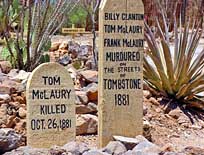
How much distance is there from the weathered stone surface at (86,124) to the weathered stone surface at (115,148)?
0.89 m

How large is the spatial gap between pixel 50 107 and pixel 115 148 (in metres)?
0.71

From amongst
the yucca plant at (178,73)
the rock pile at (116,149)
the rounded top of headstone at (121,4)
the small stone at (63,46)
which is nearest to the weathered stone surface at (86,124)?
the rock pile at (116,149)

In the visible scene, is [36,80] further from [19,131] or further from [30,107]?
[19,131]

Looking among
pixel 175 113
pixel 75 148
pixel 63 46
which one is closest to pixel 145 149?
pixel 75 148

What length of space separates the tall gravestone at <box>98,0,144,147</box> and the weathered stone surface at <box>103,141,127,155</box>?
1.31 feet

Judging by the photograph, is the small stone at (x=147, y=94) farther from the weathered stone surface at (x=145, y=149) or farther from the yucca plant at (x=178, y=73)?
the weathered stone surface at (x=145, y=149)

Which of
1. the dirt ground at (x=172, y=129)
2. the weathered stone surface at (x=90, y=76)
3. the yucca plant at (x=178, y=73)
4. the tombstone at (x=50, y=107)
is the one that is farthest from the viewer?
the yucca plant at (x=178, y=73)

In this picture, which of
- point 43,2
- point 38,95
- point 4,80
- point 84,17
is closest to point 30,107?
point 38,95

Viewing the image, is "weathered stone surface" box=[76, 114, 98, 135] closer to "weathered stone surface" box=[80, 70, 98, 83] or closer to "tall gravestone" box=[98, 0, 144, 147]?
"tall gravestone" box=[98, 0, 144, 147]

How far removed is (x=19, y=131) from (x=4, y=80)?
131 cm

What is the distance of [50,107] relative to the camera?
18.5ft

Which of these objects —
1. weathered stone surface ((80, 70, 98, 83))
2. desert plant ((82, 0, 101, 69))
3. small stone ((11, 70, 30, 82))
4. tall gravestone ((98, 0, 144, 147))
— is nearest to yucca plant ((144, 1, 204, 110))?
weathered stone surface ((80, 70, 98, 83))

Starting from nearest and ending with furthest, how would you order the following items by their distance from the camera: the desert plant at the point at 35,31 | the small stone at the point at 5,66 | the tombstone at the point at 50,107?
the tombstone at the point at 50,107 → the desert plant at the point at 35,31 → the small stone at the point at 5,66

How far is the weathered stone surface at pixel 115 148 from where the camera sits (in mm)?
5383
